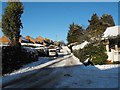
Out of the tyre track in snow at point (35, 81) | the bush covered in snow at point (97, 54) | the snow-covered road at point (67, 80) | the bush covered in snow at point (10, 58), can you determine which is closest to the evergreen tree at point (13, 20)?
the bush covered in snow at point (10, 58)

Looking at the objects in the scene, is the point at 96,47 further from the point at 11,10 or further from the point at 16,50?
the point at 11,10

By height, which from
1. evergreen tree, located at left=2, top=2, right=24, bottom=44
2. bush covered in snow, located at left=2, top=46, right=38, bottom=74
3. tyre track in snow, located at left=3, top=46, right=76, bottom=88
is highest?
evergreen tree, located at left=2, top=2, right=24, bottom=44

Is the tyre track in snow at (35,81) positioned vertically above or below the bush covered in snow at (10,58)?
below

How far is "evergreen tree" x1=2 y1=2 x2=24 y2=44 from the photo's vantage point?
36.1 metres

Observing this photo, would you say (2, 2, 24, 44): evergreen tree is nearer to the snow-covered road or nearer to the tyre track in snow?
the snow-covered road

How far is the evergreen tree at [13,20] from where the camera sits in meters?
36.1

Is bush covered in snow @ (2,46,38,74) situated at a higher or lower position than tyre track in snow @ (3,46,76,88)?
higher

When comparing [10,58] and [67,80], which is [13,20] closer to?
[10,58]

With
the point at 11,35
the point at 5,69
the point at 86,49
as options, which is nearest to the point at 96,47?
the point at 86,49

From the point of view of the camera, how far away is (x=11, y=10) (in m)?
36.2

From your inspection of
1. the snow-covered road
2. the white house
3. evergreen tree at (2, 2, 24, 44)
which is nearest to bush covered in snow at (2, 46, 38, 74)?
the snow-covered road

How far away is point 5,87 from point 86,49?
16.6m

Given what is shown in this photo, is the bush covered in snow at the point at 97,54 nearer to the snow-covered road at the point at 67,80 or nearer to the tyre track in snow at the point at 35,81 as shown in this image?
the snow-covered road at the point at 67,80

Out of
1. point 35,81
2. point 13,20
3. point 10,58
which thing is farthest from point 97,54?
Answer: point 13,20
